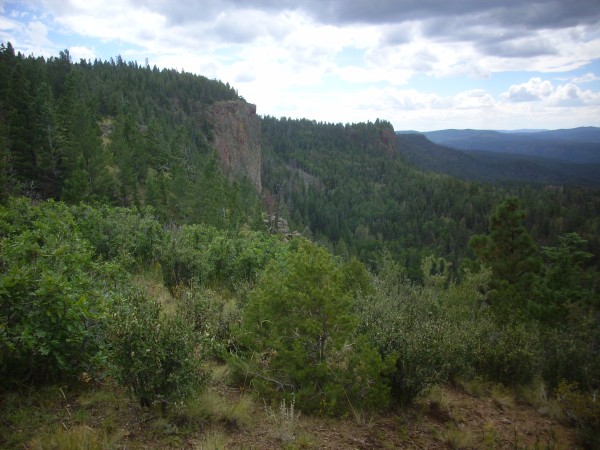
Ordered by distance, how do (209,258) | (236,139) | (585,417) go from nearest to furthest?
(585,417) → (209,258) → (236,139)

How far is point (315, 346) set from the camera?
5.14 metres

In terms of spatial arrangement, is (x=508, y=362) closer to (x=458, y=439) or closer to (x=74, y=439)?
(x=458, y=439)

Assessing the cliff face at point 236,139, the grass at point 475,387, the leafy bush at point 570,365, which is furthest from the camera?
the cliff face at point 236,139

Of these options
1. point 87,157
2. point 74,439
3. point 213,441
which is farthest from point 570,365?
point 87,157

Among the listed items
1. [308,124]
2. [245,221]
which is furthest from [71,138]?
[308,124]

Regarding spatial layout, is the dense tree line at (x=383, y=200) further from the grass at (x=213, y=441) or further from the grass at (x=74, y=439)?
the grass at (x=74, y=439)

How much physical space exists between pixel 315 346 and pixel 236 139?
3673 inches

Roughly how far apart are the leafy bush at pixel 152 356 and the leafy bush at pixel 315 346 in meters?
1.29

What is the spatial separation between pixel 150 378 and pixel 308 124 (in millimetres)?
193352

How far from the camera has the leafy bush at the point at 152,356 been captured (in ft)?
12.6


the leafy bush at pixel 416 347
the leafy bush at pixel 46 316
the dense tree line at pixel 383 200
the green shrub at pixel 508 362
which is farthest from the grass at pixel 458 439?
the dense tree line at pixel 383 200

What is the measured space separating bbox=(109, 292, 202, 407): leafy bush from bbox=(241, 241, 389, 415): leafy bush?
129cm

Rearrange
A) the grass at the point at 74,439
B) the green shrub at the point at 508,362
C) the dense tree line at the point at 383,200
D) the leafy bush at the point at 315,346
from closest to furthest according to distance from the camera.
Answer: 1. the grass at the point at 74,439
2. the leafy bush at the point at 315,346
3. the green shrub at the point at 508,362
4. the dense tree line at the point at 383,200

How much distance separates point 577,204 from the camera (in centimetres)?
10688
